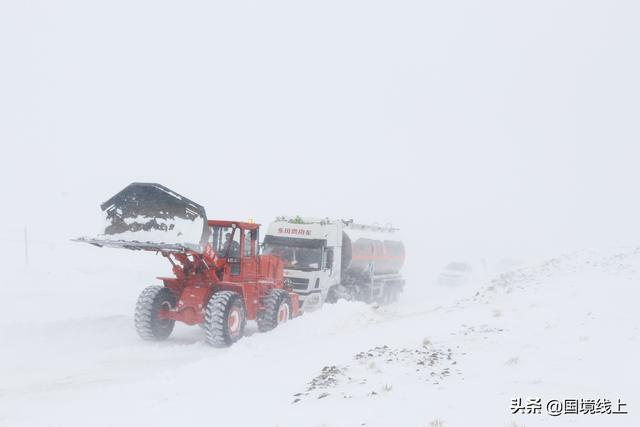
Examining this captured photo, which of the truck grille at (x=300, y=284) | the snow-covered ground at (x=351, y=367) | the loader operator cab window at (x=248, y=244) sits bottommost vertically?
the snow-covered ground at (x=351, y=367)

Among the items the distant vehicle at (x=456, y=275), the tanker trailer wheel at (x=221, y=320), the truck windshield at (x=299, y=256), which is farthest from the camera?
the distant vehicle at (x=456, y=275)

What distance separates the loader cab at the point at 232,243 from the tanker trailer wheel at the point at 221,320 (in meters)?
1.25

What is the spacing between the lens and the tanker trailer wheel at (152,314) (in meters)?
13.7

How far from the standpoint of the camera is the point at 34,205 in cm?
5197

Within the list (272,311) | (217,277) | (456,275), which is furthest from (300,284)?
(456,275)

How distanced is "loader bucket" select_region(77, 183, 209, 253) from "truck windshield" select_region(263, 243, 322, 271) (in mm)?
6837

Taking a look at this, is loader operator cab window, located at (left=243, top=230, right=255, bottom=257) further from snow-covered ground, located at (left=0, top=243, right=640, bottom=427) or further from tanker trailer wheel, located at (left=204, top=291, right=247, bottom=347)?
snow-covered ground, located at (left=0, top=243, right=640, bottom=427)

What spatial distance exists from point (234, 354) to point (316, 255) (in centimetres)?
825

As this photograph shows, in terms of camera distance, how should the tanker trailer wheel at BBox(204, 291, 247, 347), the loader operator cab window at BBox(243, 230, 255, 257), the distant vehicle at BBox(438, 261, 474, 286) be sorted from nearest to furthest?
1. the tanker trailer wheel at BBox(204, 291, 247, 347)
2. the loader operator cab window at BBox(243, 230, 255, 257)
3. the distant vehicle at BBox(438, 261, 474, 286)

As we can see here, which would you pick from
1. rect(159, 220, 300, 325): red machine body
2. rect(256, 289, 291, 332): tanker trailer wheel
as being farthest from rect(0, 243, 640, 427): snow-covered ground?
rect(159, 220, 300, 325): red machine body

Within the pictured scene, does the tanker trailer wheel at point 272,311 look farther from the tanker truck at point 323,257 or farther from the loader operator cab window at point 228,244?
the tanker truck at point 323,257

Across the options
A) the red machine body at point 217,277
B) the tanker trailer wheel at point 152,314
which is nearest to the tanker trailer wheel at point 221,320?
the red machine body at point 217,277

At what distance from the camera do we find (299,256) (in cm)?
1961

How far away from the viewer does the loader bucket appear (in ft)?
41.0
